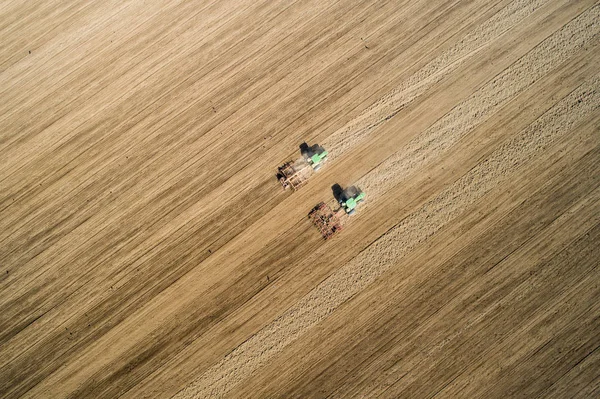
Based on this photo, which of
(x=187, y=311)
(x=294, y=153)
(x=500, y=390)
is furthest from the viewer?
(x=294, y=153)

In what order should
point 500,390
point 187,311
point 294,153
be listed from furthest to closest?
point 294,153
point 187,311
point 500,390

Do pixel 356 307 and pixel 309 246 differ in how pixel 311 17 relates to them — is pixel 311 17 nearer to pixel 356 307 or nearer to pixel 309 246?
pixel 309 246

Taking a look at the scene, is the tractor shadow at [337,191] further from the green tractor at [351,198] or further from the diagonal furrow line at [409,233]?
the diagonal furrow line at [409,233]

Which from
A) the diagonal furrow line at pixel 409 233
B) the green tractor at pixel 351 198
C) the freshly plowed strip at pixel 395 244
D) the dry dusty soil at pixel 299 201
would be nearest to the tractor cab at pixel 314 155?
the dry dusty soil at pixel 299 201

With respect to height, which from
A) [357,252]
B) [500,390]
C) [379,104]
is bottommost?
[500,390]

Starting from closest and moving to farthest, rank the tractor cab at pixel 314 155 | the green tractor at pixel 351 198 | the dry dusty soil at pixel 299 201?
the dry dusty soil at pixel 299 201, the green tractor at pixel 351 198, the tractor cab at pixel 314 155

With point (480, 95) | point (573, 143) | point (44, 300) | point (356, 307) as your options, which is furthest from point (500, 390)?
point (44, 300)
